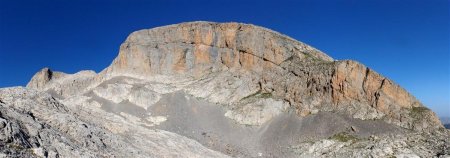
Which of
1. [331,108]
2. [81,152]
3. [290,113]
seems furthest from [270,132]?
[81,152]

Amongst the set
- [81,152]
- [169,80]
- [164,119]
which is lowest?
[81,152]

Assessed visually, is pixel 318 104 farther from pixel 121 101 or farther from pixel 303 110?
pixel 121 101

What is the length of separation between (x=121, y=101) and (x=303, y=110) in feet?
154

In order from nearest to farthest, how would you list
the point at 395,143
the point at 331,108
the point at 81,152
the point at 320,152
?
the point at 81,152 < the point at 395,143 < the point at 320,152 < the point at 331,108

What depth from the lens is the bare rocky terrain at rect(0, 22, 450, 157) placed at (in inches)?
2699

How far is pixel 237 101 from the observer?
116812 mm

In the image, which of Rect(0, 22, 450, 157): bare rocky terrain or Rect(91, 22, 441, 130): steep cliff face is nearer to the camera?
Rect(0, 22, 450, 157): bare rocky terrain

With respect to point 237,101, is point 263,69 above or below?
above

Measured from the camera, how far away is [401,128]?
9762cm

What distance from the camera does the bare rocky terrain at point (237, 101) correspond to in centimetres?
6856

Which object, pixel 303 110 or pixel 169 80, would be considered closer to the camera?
Result: pixel 303 110

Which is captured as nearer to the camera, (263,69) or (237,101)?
(237,101)

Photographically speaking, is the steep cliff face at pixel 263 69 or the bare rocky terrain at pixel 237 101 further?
the steep cliff face at pixel 263 69

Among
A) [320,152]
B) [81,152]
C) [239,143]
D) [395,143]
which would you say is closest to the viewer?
[81,152]
